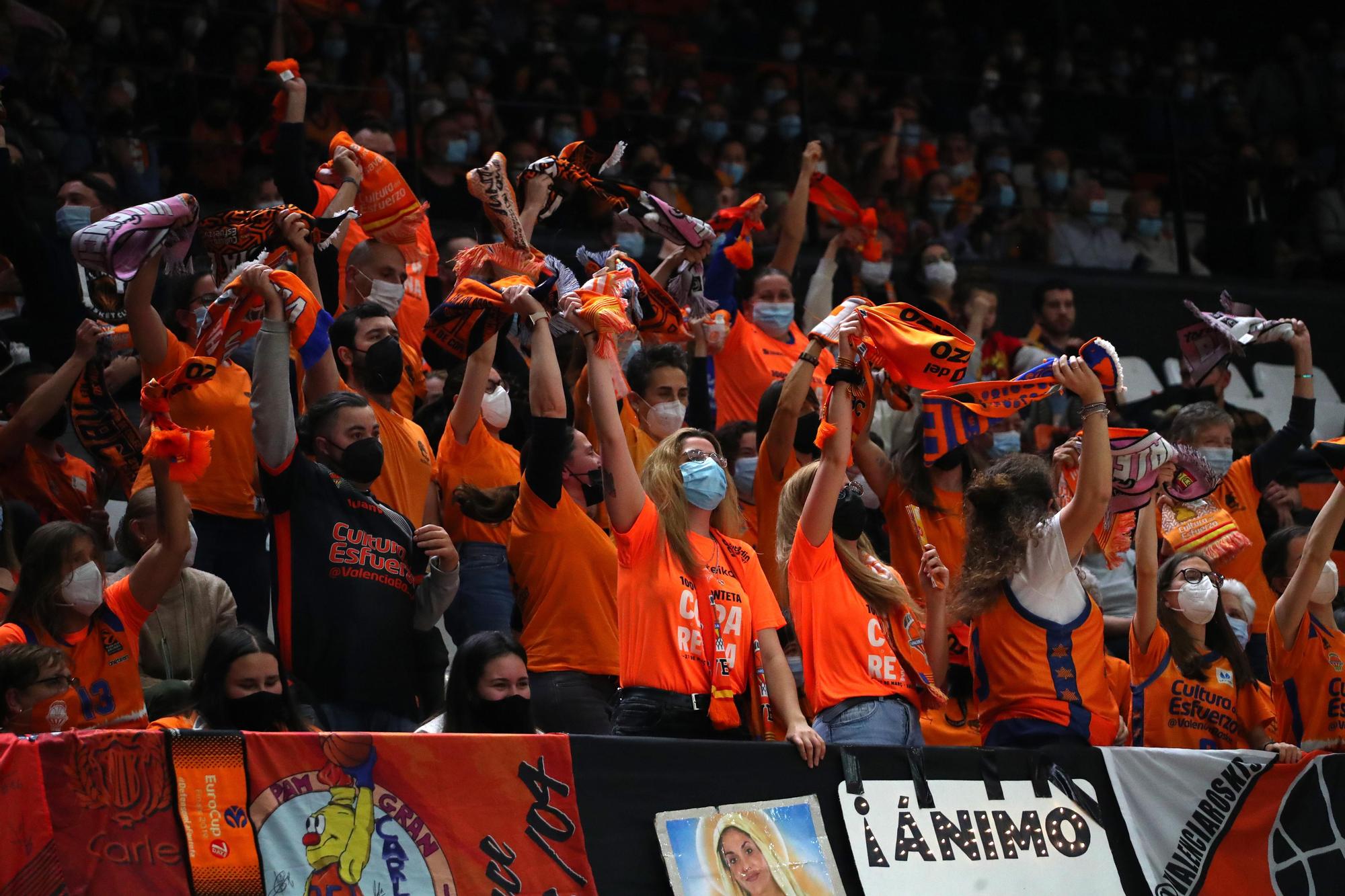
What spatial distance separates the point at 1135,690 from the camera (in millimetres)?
5688

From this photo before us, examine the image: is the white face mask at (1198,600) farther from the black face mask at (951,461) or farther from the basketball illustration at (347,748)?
the basketball illustration at (347,748)

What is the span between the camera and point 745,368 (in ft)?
24.5

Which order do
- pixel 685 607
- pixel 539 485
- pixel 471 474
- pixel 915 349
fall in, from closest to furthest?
pixel 685 607
pixel 915 349
pixel 539 485
pixel 471 474

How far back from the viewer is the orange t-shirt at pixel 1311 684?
5656 millimetres

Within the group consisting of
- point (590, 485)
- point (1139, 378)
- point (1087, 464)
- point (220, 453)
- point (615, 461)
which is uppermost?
point (615, 461)

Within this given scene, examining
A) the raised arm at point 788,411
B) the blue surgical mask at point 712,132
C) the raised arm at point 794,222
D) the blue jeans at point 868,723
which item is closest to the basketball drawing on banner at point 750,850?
the blue jeans at point 868,723

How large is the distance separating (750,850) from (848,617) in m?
0.85

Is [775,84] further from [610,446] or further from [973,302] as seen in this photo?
[610,446]

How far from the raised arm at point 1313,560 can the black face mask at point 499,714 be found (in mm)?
2671

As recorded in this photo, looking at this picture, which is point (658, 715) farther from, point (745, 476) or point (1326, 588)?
point (1326, 588)

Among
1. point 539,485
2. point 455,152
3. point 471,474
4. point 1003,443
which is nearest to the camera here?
point 539,485

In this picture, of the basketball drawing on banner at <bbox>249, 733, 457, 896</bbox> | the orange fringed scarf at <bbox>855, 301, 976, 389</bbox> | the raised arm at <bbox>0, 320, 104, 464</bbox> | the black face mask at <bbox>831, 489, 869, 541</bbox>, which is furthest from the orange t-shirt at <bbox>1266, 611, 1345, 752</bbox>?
the raised arm at <bbox>0, 320, 104, 464</bbox>

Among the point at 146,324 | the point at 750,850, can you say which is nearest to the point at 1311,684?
the point at 750,850

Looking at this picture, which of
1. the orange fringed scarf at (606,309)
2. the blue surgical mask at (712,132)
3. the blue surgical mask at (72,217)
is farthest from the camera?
the blue surgical mask at (712,132)
